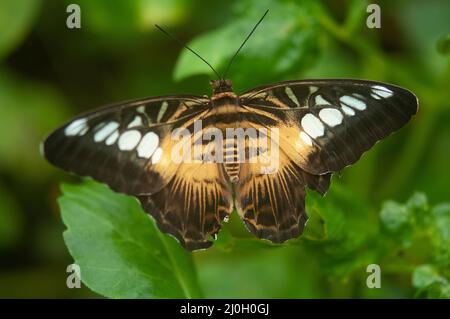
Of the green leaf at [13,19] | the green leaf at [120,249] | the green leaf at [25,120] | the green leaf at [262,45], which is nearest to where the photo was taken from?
the green leaf at [120,249]

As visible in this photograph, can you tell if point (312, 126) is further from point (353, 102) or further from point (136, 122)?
point (136, 122)

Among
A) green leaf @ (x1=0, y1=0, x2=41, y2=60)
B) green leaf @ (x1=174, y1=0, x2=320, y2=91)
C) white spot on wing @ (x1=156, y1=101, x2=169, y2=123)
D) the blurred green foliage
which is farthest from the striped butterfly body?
green leaf @ (x1=0, y1=0, x2=41, y2=60)

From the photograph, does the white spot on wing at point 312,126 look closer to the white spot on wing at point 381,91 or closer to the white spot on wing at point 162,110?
the white spot on wing at point 381,91

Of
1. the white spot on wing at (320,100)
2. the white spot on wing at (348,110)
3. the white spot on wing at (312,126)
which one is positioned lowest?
the white spot on wing at (312,126)

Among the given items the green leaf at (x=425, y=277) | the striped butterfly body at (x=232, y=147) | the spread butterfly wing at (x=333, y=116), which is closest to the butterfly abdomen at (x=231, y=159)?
the striped butterfly body at (x=232, y=147)

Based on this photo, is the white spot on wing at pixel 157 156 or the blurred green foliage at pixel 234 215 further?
the blurred green foliage at pixel 234 215

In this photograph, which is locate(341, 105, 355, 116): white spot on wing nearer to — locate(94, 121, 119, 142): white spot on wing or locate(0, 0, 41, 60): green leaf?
locate(94, 121, 119, 142): white spot on wing
